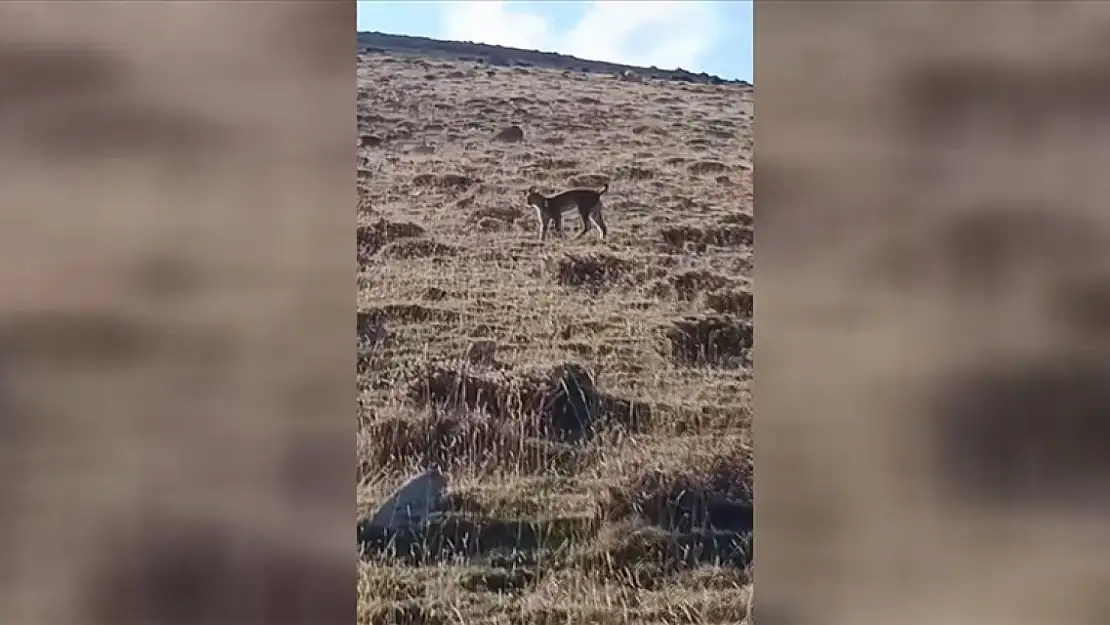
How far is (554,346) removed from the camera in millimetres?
1642

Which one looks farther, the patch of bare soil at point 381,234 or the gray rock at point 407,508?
the patch of bare soil at point 381,234

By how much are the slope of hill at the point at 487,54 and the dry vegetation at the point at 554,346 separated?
18 mm

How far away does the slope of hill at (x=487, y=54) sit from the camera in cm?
165

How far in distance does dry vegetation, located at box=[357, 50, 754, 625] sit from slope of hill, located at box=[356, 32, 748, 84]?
0.7 inches

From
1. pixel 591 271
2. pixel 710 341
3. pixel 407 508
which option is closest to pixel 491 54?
pixel 591 271

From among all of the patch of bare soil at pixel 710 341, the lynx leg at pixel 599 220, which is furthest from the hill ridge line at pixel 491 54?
the patch of bare soil at pixel 710 341

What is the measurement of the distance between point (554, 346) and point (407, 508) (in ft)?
1.18
